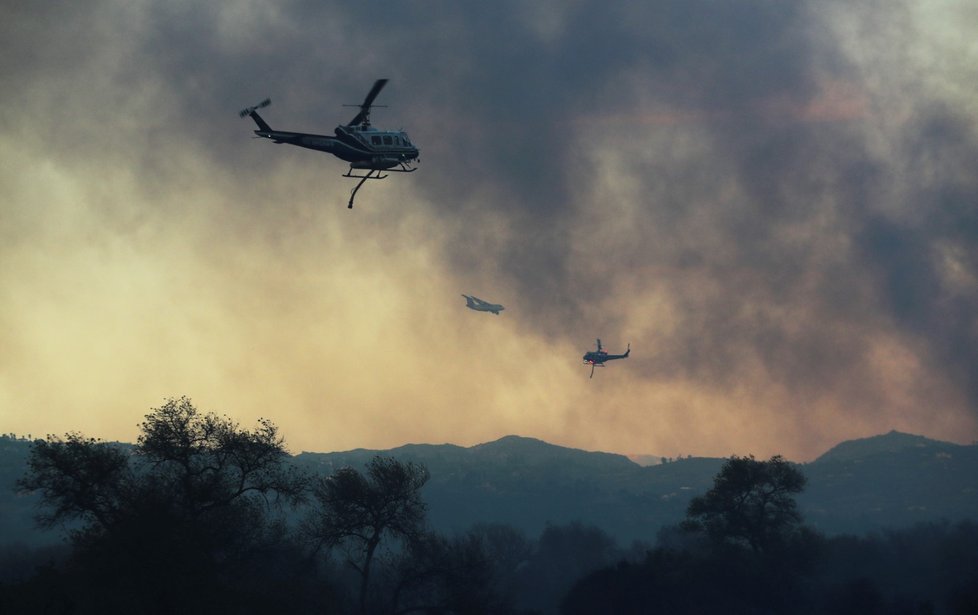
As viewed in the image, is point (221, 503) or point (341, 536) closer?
point (221, 503)

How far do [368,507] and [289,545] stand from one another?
16318mm

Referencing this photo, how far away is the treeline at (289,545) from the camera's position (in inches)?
2623

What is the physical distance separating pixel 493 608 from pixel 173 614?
36430 mm

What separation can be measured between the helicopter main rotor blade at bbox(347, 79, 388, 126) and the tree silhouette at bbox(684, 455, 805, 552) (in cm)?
7027

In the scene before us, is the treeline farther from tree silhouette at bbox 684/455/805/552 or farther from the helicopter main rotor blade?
the helicopter main rotor blade

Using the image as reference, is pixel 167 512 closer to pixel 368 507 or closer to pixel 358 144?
pixel 368 507

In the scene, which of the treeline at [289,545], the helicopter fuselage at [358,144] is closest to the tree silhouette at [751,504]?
the treeline at [289,545]

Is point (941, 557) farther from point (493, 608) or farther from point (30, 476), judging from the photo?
point (30, 476)

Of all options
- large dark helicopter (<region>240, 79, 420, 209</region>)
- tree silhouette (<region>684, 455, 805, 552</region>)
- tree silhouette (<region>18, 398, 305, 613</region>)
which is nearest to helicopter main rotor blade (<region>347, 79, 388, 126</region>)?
large dark helicopter (<region>240, 79, 420, 209</region>)

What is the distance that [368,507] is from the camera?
307ft

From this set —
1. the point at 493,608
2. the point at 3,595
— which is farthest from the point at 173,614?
the point at 493,608

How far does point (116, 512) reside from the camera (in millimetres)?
73438

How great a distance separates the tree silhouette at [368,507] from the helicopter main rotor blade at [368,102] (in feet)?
120

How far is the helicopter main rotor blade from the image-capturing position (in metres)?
95.4
